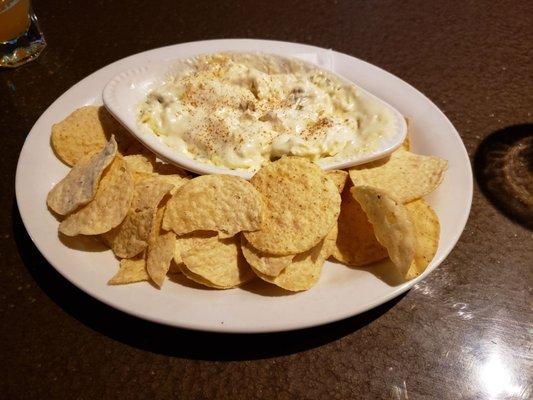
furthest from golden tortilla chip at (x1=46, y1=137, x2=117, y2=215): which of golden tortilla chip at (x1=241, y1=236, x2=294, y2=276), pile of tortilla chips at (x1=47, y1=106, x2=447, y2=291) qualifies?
golden tortilla chip at (x1=241, y1=236, x2=294, y2=276)

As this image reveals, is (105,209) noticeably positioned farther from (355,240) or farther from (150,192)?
(355,240)

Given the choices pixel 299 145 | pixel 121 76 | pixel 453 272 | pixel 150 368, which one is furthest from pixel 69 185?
pixel 453 272

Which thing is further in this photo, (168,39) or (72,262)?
(168,39)

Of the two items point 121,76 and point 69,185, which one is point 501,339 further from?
point 121,76

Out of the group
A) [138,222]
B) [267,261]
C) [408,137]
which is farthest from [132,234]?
[408,137]

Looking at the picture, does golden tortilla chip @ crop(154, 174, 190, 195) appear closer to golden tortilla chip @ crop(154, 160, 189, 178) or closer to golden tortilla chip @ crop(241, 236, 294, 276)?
golden tortilla chip @ crop(154, 160, 189, 178)

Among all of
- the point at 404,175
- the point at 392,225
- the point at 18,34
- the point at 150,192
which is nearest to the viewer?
the point at 392,225
